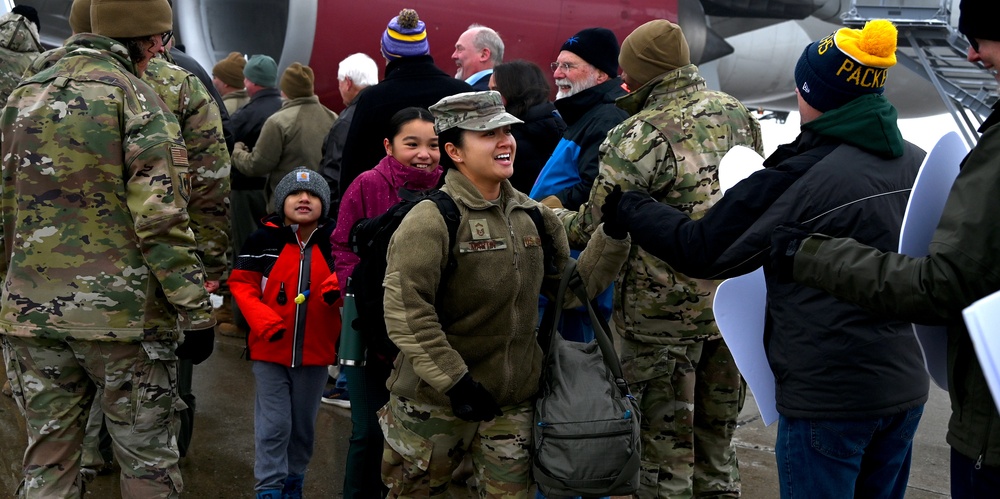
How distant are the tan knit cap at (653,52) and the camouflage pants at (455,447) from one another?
4.59 ft

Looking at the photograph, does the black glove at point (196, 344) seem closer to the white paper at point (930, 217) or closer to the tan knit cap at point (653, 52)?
the tan knit cap at point (653, 52)

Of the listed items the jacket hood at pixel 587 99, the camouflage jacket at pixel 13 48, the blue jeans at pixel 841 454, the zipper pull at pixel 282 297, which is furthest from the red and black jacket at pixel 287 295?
the camouflage jacket at pixel 13 48

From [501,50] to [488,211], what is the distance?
2838 mm

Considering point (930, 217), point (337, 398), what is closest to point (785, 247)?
point (930, 217)

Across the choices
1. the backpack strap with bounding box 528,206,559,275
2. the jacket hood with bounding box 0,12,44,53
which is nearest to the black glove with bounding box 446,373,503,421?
the backpack strap with bounding box 528,206,559,275

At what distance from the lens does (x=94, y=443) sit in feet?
13.7

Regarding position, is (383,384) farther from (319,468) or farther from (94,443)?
(94,443)

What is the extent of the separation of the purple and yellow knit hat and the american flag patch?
147 centimetres

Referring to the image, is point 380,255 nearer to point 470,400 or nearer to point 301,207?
point 470,400

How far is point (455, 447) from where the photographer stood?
2.91 m

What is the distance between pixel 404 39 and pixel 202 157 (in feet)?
3.39

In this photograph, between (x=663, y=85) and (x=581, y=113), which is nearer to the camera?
(x=663, y=85)

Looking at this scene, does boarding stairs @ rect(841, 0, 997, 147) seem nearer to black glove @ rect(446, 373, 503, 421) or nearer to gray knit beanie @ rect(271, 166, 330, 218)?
gray knit beanie @ rect(271, 166, 330, 218)

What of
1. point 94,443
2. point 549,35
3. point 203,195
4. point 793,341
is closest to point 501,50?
point 203,195
